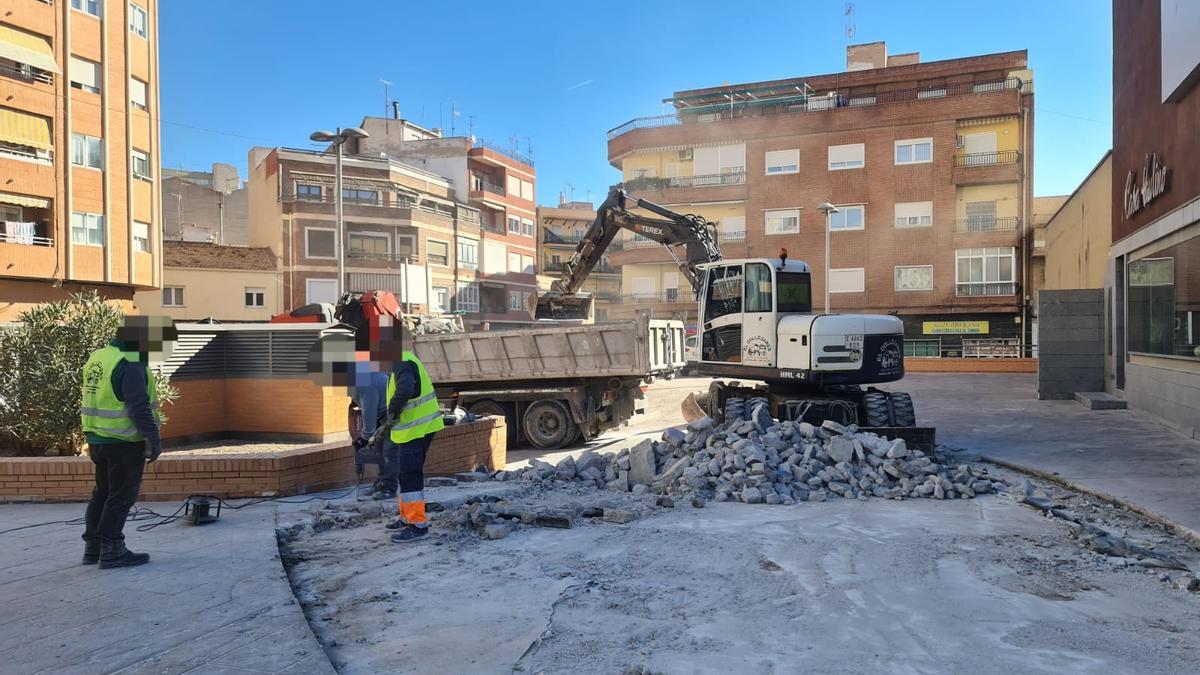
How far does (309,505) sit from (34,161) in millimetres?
23317

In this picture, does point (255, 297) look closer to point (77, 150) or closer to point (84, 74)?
point (77, 150)

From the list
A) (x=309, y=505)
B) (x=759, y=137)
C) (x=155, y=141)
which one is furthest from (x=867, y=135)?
(x=309, y=505)

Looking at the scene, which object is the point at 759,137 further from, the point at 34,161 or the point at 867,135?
the point at 34,161

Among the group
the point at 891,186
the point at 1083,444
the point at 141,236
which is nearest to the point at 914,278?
the point at 891,186

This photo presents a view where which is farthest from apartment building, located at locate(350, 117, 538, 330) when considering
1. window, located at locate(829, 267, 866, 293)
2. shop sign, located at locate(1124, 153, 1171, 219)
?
shop sign, located at locate(1124, 153, 1171, 219)

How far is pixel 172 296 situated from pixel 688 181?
80.2 feet

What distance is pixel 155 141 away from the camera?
28.8m

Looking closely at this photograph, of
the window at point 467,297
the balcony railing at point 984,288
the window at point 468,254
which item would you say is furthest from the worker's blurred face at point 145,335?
the window at point 468,254

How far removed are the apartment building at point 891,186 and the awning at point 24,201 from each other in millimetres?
25815

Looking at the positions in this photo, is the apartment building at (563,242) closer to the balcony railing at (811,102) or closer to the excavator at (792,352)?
the balcony railing at (811,102)

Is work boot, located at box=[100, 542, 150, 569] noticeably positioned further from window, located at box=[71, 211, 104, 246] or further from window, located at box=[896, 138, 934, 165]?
window, located at box=[896, 138, 934, 165]

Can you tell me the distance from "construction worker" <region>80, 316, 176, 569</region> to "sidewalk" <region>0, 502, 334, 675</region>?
0.51 feet

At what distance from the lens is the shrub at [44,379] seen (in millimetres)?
8797

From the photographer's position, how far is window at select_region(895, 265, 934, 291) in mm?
37750
